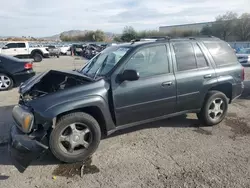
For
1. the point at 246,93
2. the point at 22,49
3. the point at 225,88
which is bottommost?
the point at 246,93

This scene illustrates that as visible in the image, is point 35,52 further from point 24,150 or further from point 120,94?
point 24,150

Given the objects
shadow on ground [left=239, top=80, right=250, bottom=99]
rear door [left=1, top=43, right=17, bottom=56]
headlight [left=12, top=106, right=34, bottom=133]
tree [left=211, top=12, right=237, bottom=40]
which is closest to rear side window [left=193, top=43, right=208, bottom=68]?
headlight [left=12, top=106, right=34, bottom=133]

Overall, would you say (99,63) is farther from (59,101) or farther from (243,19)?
(243,19)

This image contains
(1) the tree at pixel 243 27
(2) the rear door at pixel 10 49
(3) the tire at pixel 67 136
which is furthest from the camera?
(1) the tree at pixel 243 27

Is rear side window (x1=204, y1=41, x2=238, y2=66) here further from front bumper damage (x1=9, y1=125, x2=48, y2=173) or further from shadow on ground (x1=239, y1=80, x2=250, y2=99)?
front bumper damage (x1=9, y1=125, x2=48, y2=173)

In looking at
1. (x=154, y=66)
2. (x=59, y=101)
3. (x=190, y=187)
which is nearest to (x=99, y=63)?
(x=154, y=66)

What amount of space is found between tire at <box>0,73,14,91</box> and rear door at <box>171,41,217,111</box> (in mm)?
6743

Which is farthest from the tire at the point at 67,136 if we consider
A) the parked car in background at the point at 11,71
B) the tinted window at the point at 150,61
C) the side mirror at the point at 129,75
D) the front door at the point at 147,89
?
the parked car in background at the point at 11,71

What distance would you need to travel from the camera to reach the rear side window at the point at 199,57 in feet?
15.7

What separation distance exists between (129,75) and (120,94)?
34cm

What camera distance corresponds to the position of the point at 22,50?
963 inches

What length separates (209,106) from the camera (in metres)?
4.97

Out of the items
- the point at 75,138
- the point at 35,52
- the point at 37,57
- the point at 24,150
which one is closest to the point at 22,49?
the point at 35,52

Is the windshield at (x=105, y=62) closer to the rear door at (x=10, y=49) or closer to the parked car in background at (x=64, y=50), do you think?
the rear door at (x=10, y=49)
